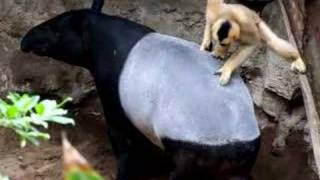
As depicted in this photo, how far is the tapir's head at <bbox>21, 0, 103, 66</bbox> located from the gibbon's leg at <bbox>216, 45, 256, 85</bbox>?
80 centimetres

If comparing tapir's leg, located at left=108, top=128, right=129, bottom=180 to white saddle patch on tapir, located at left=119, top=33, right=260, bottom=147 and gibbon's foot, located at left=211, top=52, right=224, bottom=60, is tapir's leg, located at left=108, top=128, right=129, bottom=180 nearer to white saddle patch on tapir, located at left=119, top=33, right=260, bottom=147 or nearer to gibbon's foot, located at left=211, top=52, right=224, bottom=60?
white saddle patch on tapir, located at left=119, top=33, right=260, bottom=147

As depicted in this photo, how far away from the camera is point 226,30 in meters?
2.33

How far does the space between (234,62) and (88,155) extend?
116cm

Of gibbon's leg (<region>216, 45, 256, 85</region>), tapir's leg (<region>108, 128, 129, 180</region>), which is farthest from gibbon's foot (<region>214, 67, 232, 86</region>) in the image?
tapir's leg (<region>108, 128, 129, 180</region>)

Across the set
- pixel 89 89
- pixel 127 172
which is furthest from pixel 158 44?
pixel 89 89

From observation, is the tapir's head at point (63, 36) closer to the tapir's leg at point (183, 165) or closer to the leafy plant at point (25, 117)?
the tapir's leg at point (183, 165)

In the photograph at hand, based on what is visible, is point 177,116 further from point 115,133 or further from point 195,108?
point 115,133

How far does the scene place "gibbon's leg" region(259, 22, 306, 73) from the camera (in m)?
2.20

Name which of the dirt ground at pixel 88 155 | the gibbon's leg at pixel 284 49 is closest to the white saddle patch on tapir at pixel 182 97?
the gibbon's leg at pixel 284 49

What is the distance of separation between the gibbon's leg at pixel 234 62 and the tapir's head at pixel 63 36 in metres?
0.80

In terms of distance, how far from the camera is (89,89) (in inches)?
142

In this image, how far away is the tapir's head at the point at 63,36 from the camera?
3.13 metres

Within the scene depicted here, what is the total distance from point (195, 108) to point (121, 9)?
1108 millimetres

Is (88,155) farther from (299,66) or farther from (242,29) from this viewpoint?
(299,66)
